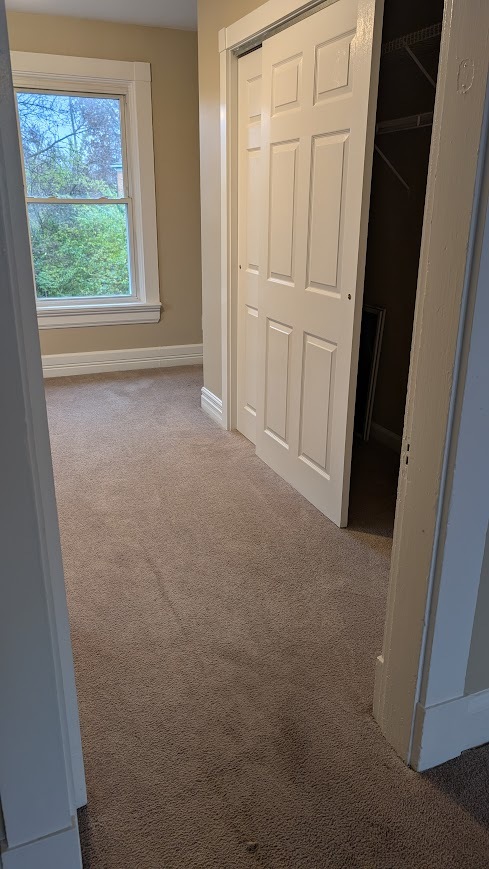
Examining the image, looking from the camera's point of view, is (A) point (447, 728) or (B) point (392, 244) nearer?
(A) point (447, 728)

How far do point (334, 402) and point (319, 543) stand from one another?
594 millimetres

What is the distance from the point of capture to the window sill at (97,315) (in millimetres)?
4898

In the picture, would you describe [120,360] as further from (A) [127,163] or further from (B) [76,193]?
(A) [127,163]

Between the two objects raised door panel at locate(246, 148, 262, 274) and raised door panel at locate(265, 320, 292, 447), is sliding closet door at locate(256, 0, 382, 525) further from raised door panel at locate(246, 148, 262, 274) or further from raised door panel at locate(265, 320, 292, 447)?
raised door panel at locate(246, 148, 262, 274)

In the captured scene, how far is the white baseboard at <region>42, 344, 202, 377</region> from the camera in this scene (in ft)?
16.6

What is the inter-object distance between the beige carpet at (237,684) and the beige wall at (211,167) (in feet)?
3.29

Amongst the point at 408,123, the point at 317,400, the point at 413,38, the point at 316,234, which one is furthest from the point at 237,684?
the point at 413,38

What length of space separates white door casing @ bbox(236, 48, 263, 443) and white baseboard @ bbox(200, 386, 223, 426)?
0.23 meters

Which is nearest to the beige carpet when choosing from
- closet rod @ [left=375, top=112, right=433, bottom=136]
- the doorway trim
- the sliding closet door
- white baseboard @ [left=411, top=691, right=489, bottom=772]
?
white baseboard @ [left=411, top=691, right=489, bottom=772]

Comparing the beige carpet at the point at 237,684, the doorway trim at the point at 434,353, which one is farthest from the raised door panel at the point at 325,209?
the doorway trim at the point at 434,353

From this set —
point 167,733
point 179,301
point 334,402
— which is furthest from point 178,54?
point 167,733

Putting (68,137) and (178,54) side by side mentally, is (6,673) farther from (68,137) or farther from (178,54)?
(178,54)

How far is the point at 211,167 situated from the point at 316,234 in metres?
1.40

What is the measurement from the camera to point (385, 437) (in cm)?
367
